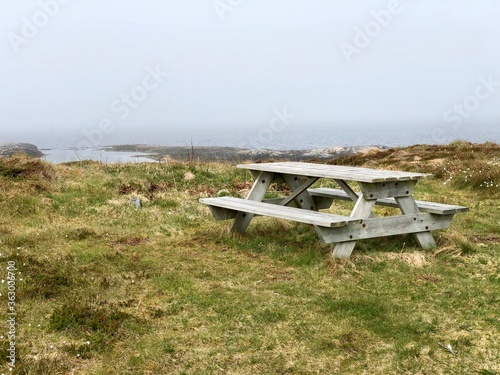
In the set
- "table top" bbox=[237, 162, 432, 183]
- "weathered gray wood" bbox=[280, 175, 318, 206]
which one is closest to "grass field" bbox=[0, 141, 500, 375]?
"weathered gray wood" bbox=[280, 175, 318, 206]

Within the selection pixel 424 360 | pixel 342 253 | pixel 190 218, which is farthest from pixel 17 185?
pixel 424 360

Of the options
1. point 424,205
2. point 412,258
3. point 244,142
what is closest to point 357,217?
point 412,258

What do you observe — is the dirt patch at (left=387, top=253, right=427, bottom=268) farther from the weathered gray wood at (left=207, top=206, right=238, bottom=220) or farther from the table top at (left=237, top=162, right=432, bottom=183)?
the weathered gray wood at (left=207, top=206, right=238, bottom=220)

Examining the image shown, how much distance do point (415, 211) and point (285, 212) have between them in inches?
67.4

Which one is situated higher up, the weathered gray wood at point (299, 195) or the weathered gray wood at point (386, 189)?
the weathered gray wood at point (386, 189)

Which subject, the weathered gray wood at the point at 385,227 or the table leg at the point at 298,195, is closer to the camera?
the weathered gray wood at the point at 385,227

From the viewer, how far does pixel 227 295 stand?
17.6 feet

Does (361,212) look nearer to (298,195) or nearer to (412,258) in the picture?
(412,258)

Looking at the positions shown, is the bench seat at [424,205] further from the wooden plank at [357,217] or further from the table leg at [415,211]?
the wooden plank at [357,217]

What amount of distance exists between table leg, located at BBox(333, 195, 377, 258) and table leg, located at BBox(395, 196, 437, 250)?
58cm

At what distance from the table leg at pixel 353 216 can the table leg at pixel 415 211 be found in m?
0.58

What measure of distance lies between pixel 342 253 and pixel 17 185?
655cm

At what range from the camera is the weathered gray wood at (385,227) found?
630cm

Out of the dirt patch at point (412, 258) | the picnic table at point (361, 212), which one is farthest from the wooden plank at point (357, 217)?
the dirt patch at point (412, 258)
